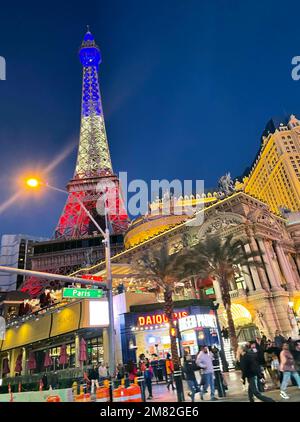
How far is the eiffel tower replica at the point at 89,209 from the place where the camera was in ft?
274

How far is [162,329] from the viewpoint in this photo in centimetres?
3073

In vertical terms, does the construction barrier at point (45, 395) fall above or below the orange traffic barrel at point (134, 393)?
above

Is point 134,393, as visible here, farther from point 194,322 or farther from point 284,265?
point 284,265

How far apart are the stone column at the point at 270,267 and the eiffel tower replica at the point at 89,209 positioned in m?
39.7

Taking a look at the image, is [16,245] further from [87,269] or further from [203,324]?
[203,324]

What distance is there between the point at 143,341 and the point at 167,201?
111 ft

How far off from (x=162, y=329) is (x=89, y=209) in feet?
209

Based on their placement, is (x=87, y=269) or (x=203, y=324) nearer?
(x=203, y=324)

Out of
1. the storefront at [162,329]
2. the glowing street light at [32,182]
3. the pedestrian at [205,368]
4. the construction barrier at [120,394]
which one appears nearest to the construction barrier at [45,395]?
the construction barrier at [120,394]

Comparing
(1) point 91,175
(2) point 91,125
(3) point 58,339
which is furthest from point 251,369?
(2) point 91,125

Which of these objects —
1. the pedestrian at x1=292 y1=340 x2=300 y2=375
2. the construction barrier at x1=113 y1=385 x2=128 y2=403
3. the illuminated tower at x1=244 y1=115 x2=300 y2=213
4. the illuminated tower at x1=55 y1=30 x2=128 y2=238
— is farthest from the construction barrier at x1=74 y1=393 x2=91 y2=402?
the illuminated tower at x1=244 y1=115 x2=300 y2=213

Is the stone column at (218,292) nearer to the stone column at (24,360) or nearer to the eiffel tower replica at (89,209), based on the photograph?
the stone column at (24,360)
